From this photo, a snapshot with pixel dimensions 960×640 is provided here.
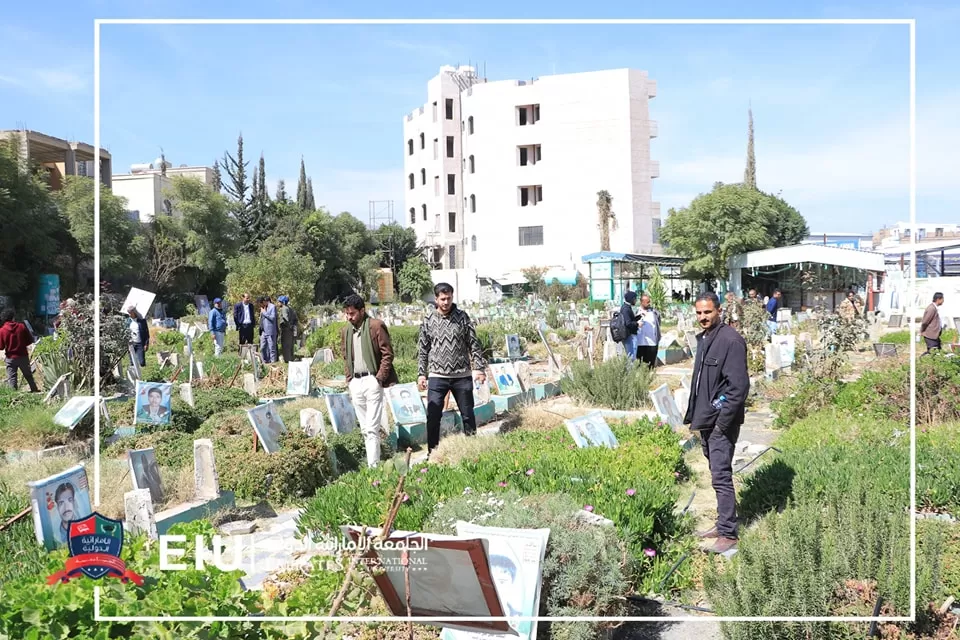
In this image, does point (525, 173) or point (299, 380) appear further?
point (525, 173)

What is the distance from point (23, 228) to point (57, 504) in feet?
99.6

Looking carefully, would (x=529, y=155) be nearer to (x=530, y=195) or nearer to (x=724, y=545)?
(x=530, y=195)

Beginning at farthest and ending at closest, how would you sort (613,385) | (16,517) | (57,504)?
1. (613,385)
2. (57,504)
3. (16,517)

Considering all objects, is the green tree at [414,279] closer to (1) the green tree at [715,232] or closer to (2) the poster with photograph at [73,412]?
(1) the green tree at [715,232]

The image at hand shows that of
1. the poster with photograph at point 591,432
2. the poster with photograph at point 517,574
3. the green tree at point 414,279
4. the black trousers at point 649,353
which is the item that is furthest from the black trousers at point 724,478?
the green tree at point 414,279

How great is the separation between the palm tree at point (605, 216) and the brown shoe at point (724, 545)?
3869 centimetres

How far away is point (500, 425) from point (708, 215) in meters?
25.6

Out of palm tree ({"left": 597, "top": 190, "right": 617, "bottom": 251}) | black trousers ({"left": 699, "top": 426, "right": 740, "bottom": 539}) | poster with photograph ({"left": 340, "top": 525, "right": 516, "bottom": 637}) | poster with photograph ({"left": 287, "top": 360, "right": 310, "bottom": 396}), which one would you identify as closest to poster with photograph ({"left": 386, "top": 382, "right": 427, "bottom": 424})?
poster with photograph ({"left": 287, "top": 360, "right": 310, "bottom": 396})

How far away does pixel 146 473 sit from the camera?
5.94 m

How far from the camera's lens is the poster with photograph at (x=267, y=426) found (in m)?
6.89

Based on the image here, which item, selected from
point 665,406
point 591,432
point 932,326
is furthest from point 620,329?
point 932,326

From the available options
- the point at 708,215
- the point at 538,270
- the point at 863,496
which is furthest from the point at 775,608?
the point at 538,270

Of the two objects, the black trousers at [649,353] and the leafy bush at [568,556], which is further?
the black trousers at [649,353]

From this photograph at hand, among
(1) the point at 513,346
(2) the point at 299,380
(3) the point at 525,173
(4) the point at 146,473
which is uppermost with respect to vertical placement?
(3) the point at 525,173
